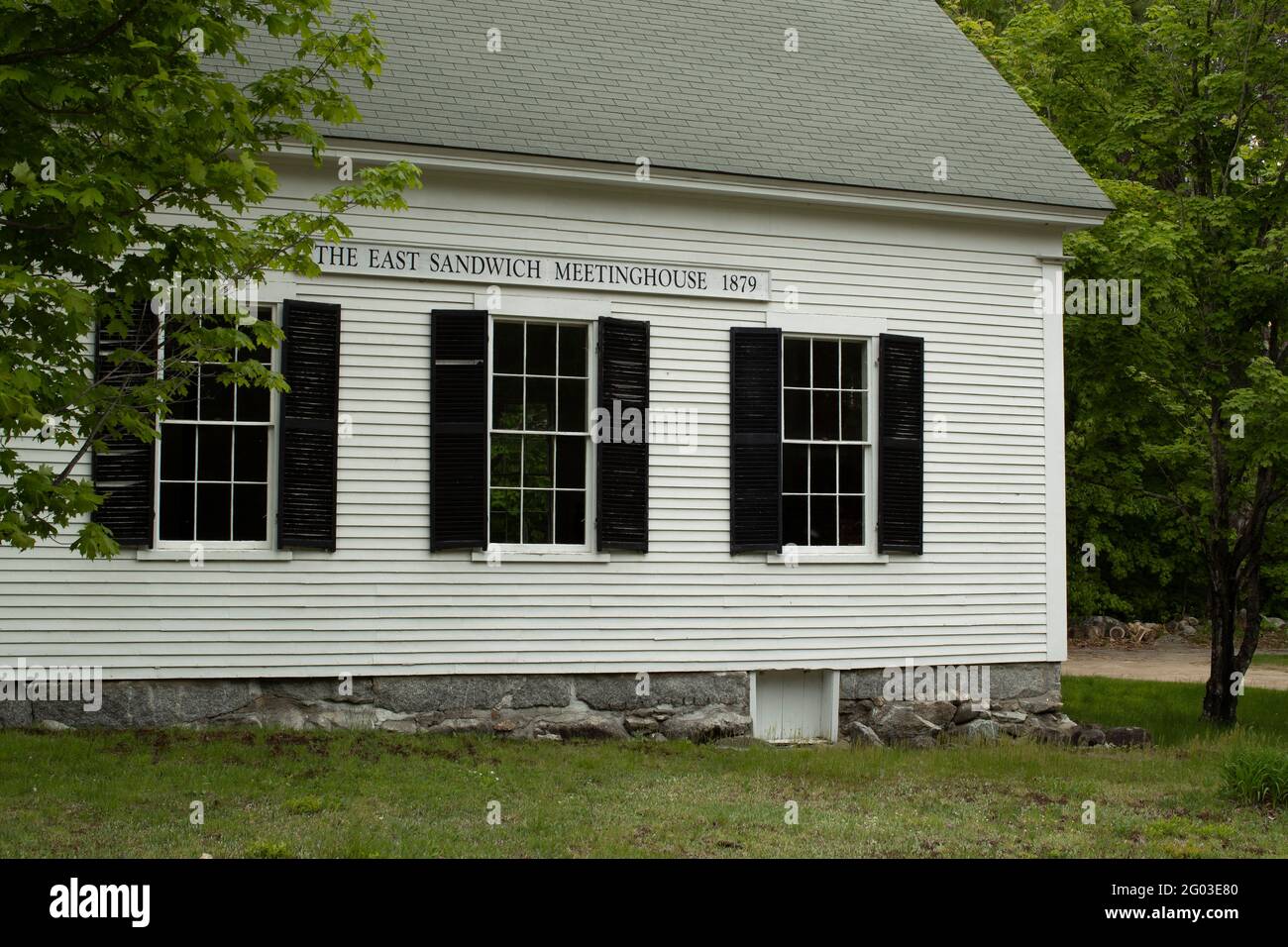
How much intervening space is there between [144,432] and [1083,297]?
35.0 ft

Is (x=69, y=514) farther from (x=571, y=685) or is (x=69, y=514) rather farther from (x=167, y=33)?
(x=571, y=685)

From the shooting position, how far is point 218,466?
1130cm

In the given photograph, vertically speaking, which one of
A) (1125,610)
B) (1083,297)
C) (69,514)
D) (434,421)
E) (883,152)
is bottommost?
(1125,610)

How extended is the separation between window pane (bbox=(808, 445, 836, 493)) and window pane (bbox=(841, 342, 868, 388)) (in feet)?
2.22

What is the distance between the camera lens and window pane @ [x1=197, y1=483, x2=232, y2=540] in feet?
37.0

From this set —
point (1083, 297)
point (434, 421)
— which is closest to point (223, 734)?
point (434, 421)

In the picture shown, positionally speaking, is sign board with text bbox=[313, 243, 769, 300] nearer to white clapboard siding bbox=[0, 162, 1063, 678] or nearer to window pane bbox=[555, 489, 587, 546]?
white clapboard siding bbox=[0, 162, 1063, 678]

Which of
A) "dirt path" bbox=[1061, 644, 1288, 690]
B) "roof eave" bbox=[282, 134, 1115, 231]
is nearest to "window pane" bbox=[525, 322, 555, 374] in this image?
"roof eave" bbox=[282, 134, 1115, 231]

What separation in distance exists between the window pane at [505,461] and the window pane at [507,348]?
23.6 inches

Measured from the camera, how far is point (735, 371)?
41.6 ft

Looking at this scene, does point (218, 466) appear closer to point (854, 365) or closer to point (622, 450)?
point (622, 450)

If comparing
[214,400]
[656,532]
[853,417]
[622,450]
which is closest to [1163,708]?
[853,417]

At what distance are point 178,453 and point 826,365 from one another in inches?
235

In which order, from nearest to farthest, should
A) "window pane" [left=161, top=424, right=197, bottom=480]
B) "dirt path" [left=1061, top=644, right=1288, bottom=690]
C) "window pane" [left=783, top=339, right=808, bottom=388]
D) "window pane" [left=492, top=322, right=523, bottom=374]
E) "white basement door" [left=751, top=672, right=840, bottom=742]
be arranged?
"window pane" [left=161, top=424, right=197, bottom=480]
"window pane" [left=492, top=322, right=523, bottom=374]
"white basement door" [left=751, top=672, right=840, bottom=742]
"window pane" [left=783, top=339, right=808, bottom=388]
"dirt path" [left=1061, top=644, right=1288, bottom=690]
